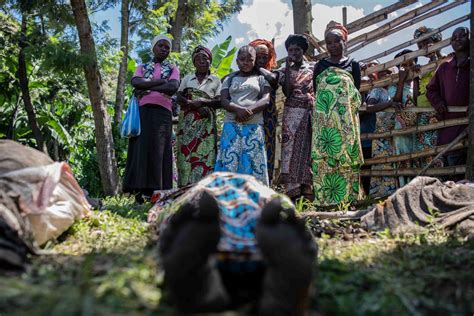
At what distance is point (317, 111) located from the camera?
524 cm

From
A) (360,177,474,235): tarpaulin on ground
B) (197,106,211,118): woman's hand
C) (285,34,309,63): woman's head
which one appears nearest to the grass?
(360,177,474,235): tarpaulin on ground

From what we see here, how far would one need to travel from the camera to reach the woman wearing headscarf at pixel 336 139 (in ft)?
16.8

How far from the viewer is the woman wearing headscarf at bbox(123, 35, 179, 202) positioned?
18.2 feet

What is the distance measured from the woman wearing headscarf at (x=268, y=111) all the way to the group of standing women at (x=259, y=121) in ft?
0.04

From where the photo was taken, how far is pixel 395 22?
6828 mm

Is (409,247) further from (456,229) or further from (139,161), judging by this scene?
(139,161)

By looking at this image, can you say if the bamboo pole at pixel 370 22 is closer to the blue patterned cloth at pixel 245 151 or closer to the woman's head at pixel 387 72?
the woman's head at pixel 387 72

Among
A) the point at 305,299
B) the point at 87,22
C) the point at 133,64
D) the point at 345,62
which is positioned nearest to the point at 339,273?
the point at 305,299

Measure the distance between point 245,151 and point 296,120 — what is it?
0.78 meters

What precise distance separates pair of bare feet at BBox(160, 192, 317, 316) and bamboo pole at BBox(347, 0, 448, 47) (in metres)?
5.60

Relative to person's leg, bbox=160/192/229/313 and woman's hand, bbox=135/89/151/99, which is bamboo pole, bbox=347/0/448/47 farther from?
person's leg, bbox=160/192/229/313

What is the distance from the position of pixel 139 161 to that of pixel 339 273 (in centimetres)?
356

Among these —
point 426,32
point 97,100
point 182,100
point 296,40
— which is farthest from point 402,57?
point 97,100

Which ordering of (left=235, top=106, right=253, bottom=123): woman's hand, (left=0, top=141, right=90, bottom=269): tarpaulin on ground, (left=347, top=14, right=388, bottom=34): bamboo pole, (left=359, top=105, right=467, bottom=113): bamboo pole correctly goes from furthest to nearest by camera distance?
(left=347, top=14, right=388, bottom=34): bamboo pole, (left=359, top=105, right=467, bottom=113): bamboo pole, (left=235, top=106, right=253, bottom=123): woman's hand, (left=0, top=141, right=90, bottom=269): tarpaulin on ground
